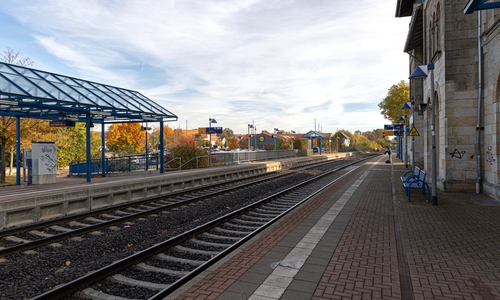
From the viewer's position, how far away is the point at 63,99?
14914mm

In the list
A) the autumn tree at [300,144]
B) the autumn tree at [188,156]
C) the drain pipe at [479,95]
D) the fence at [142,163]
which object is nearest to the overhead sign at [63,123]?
the fence at [142,163]

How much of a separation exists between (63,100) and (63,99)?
120mm

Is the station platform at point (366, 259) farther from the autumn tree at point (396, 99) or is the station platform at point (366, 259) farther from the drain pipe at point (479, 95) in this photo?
the autumn tree at point (396, 99)

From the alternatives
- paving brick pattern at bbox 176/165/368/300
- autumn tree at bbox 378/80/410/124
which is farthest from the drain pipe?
autumn tree at bbox 378/80/410/124

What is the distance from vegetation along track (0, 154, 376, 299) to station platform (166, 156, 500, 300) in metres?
0.65

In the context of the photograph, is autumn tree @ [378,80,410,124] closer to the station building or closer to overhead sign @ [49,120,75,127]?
the station building

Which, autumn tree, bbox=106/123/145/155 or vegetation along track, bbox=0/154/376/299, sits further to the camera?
autumn tree, bbox=106/123/145/155

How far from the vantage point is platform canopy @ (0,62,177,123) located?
13523 millimetres

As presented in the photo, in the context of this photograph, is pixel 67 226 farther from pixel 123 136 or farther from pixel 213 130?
pixel 123 136

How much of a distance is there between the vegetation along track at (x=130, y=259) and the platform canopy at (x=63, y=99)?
7979 millimetres

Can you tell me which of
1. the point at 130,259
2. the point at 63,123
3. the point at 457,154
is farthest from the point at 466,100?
the point at 63,123

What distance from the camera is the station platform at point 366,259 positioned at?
4.38 meters

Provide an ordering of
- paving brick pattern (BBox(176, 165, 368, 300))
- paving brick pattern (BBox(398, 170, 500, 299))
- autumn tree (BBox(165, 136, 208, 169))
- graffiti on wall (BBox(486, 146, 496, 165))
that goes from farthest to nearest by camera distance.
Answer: autumn tree (BBox(165, 136, 208, 169))
graffiti on wall (BBox(486, 146, 496, 165))
paving brick pattern (BBox(398, 170, 500, 299))
paving brick pattern (BBox(176, 165, 368, 300))

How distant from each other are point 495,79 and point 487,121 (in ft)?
5.47
